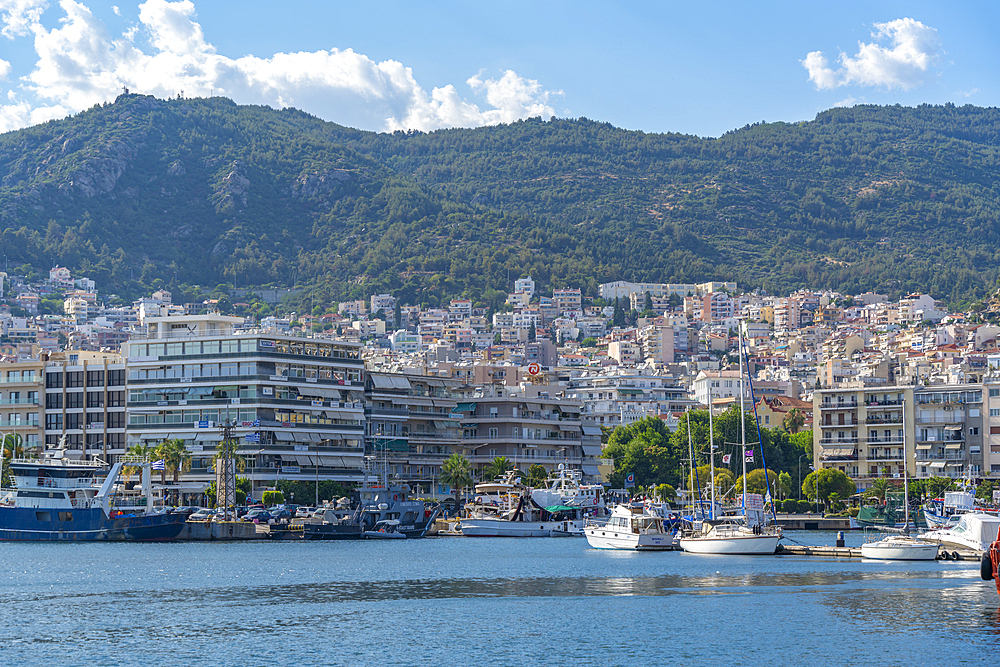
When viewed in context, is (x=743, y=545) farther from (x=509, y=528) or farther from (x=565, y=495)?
(x=565, y=495)

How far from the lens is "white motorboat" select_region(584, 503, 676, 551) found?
101 metres

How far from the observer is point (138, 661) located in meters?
47.5

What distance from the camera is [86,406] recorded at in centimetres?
14250

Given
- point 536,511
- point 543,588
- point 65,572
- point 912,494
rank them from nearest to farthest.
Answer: point 543,588, point 65,572, point 536,511, point 912,494

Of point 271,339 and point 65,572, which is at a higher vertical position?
point 271,339

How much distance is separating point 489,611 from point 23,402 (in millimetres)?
94140

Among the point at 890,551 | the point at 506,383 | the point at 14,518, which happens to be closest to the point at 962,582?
the point at 890,551

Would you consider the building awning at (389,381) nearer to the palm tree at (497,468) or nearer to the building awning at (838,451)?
the palm tree at (497,468)

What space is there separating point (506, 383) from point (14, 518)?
95465mm

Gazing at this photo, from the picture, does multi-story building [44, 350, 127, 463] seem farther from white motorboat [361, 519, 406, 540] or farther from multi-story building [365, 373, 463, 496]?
white motorboat [361, 519, 406, 540]

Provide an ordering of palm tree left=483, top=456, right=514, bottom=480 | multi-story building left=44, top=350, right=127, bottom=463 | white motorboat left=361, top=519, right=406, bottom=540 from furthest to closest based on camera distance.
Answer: palm tree left=483, top=456, right=514, bottom=480, multi-story building left=44, top=350, right=127, bottom=463, white motorboat left=361, top=519, right=406, bottom=540

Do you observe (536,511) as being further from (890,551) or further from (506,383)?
(506,383)

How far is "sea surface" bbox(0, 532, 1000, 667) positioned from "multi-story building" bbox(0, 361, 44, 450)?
52927 mm

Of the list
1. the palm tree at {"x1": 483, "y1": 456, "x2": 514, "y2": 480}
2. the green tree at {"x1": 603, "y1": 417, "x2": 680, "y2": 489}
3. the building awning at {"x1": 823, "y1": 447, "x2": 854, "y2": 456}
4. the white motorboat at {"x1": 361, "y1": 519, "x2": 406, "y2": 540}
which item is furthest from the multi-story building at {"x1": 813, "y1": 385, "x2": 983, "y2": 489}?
the white motorboat at {"x1": 361, "y1": 519, "x2": 406, "y2": 540}
